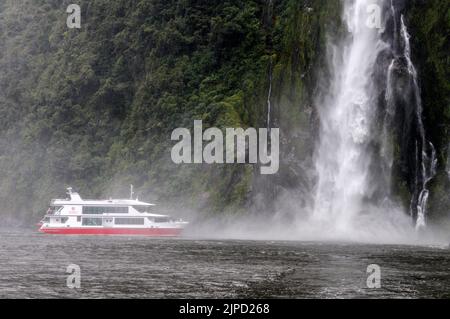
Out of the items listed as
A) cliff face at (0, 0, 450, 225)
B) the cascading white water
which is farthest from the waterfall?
the cascading white water

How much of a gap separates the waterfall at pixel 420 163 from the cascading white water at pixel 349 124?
361cm

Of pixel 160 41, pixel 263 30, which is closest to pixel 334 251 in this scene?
pixel 263 30

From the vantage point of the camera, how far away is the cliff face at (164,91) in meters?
75.4

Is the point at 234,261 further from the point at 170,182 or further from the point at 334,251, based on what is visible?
the point at 170,182

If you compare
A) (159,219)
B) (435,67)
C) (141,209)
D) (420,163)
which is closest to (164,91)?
(141,209)

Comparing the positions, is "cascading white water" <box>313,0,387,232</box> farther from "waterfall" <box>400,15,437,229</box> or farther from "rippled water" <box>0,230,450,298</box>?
"rippled water" <box>0,230,450,298</box>

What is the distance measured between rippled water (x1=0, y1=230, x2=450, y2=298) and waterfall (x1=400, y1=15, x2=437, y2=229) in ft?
38.6

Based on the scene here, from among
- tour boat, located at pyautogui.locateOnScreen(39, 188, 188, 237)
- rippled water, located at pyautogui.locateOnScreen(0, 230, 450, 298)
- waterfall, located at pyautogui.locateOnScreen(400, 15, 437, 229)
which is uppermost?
waterfall, located at pyautogui.locateOnScreen(400, 15, 437, 229)

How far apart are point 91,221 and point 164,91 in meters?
28.8

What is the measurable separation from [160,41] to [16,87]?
3349 centimetres

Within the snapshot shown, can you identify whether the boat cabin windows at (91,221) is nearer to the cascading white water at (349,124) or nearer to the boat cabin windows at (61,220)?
the boat cabin windows at (61,220)

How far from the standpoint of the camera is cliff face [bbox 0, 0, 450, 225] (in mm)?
75375

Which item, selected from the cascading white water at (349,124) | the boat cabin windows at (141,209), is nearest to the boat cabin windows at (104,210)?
the boat cabin windows at (141,209)

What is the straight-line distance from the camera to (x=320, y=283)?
108 feet
